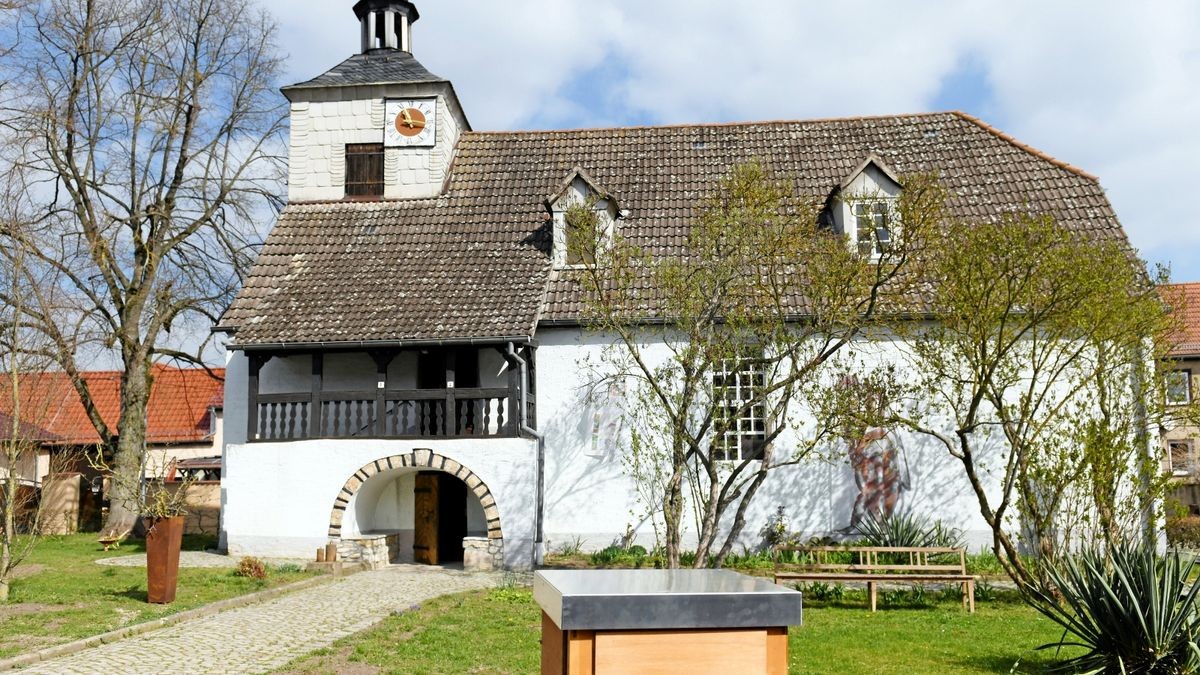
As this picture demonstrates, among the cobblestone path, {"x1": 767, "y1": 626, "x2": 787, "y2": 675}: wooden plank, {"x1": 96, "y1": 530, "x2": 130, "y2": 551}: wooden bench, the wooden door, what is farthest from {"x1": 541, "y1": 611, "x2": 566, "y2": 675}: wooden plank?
{"x1": 96, "y1": 530, "x2": 130, "y2": 551}: wooden bench

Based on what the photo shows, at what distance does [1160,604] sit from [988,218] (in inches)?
498

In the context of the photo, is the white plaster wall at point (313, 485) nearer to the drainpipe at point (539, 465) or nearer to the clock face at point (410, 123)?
the drainpipe at point (539, 465)

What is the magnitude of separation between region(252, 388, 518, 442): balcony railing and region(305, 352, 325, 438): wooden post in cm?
2

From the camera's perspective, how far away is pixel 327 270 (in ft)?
68.3

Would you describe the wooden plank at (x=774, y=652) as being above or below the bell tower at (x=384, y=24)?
below

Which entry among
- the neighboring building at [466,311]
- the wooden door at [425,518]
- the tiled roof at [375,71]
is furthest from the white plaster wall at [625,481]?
the tiled roof at [375,71]

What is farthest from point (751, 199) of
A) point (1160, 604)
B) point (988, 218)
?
point (988, 218)

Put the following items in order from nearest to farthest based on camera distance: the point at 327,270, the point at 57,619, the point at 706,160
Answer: the point at 57,619, the point at 327,270, the point at 706,160

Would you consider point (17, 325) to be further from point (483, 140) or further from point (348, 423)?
point (483, 140)

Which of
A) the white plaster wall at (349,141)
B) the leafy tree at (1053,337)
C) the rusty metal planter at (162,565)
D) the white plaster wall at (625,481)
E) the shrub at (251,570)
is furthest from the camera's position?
the white plaster wall at (349,141)

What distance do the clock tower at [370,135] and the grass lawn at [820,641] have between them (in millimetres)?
11078

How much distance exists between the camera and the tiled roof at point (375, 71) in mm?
22969

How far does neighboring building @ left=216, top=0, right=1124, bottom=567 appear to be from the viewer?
61.7ft

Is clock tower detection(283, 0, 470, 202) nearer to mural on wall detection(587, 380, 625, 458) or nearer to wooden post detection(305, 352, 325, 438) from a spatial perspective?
wooden post detection(305, 352, 325, 438)
